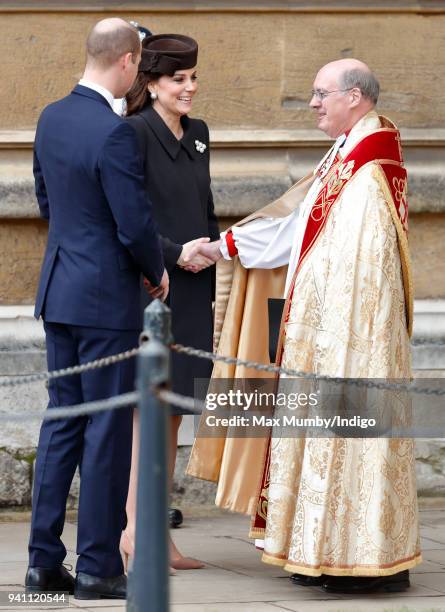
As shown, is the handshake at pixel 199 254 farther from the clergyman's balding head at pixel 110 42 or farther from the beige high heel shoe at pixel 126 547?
the beige high heel shoe at pixel 126 547

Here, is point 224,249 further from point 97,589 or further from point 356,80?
point 97,589

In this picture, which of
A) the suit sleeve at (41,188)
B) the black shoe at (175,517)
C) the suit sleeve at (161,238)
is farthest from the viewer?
the black shoe at (175,517)

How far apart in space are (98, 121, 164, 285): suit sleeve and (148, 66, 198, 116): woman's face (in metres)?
0.87

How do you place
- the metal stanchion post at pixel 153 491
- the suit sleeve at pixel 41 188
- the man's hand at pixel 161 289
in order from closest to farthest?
the metal stanchion post at pixel 153 491 < the man's hand at pixel 161 289 < the suit sleeve at pixel 41 188

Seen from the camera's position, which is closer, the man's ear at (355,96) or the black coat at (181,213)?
the man's ear at (355,96)

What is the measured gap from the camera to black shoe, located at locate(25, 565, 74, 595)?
5.23m

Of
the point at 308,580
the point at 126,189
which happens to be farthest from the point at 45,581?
the point at 126,189

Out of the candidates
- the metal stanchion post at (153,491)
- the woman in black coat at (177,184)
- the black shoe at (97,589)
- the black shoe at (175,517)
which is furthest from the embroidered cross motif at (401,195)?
the metal stanchion post at (153,491)

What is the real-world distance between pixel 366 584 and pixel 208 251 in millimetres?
1414

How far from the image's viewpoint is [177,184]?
5977 mm

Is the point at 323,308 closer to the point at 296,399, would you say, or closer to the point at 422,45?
the point at 296,399

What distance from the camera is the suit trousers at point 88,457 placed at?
519 cm

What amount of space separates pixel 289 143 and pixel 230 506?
219cm

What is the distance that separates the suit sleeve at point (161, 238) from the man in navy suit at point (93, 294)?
0.55 m
